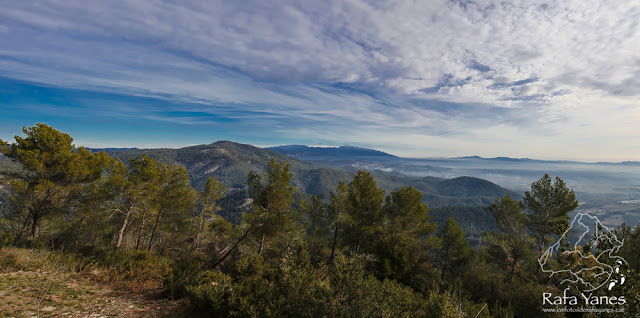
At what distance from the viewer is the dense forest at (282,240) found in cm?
638

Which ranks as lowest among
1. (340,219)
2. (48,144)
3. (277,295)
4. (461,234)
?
(461,234)

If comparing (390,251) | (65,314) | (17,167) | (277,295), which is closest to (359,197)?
(390,251)

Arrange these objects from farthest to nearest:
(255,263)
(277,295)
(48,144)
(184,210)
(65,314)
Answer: (184,210)
(48,144)
(255,263)
(277,295)
(65,314)

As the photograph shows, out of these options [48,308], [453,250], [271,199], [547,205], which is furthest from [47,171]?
[547,205]

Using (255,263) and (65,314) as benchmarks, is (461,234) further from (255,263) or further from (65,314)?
(65,314)

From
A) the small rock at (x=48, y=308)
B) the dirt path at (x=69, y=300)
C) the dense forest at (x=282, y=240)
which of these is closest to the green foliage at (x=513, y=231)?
the dense forest at (x=282, y=240)

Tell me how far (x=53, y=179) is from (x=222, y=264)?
10.7 meters

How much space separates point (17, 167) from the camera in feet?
41.1

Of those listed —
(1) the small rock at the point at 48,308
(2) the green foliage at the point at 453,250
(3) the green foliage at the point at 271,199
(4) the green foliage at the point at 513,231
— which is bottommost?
(2) the green foliage at the point at 453,250

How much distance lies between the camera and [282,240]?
25.4 meters

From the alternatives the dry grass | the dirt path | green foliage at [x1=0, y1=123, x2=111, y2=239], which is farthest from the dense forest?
the dirt path

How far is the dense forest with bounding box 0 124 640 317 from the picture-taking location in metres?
6.38

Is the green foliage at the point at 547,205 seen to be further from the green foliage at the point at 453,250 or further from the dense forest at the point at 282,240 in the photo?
the green foliage at the point at 453,250

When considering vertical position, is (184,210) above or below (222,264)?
above
